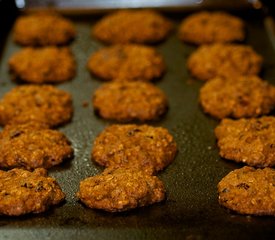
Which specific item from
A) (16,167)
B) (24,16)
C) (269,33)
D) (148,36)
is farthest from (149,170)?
(24,16)

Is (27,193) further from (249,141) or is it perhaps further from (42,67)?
(42,67)

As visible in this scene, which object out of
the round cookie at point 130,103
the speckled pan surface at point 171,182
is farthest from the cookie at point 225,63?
the round cookie at point 130,103

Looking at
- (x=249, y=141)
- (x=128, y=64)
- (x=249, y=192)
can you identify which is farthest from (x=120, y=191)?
(x=128, y=64)

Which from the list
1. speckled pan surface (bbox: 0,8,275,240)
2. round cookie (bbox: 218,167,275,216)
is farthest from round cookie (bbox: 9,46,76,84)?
round cookie (bbox: 218,167,275,216)

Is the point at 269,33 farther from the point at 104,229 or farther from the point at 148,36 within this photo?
the point at 104,229

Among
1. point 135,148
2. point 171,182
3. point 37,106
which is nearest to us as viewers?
point 171,182
